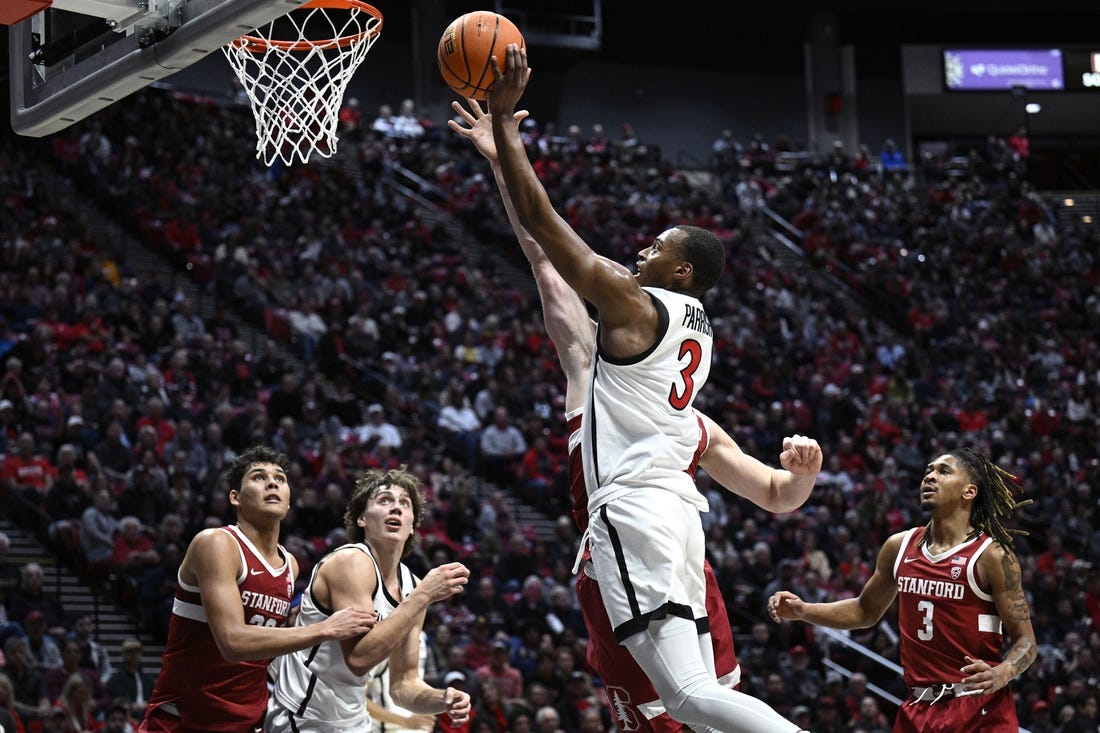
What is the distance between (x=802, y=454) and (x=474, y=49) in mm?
1908

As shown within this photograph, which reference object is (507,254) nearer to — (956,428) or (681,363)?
(956,428)

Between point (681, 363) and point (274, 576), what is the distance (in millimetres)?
1865

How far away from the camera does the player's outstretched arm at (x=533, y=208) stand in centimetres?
405

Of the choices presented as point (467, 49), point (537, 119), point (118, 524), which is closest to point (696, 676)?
point (467, 49)

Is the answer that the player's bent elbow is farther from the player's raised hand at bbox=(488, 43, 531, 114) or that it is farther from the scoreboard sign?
the scoreboard sign

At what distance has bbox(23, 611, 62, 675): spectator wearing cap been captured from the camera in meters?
9.09

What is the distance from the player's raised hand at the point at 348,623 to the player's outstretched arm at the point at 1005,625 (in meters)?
2.35

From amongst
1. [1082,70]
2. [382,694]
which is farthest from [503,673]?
[1082,70]

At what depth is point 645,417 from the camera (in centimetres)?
423

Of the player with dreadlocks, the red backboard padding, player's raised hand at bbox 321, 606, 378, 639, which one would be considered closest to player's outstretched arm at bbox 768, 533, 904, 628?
the player with dreadlocks

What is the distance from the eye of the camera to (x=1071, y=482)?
1650cm

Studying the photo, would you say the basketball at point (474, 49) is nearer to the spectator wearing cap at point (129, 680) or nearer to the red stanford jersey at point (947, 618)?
the red stanford jersey at point (947, 618)

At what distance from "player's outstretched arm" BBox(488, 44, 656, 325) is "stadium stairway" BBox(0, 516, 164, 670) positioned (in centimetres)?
719

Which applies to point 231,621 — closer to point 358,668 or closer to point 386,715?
point 358,668
